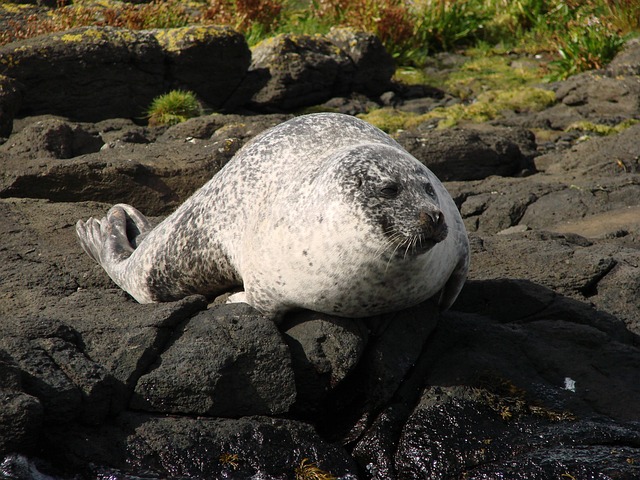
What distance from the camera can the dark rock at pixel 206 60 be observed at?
12234mm

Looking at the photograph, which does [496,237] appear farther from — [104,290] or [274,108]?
[274,108]

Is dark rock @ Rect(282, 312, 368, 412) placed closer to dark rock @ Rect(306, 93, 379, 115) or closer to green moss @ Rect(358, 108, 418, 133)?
green moss @ Rect(358, 108, 418, 133)

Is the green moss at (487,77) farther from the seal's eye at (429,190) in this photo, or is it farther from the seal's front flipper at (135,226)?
the seal's eye at (429,190)

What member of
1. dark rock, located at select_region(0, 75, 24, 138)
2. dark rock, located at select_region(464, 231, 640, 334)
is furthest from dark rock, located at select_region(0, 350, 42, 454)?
dark rock, located at select_region(0, 75, 24, 138)

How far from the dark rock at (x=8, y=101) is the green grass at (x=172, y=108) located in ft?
5.31

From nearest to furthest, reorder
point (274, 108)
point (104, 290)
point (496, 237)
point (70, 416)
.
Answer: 1. point (70, 416)
2. point (104, 290)
3. point (496, 237)
4. point (274, 108)

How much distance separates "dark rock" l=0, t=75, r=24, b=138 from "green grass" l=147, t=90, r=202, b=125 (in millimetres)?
1618

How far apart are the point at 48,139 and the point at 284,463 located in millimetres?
5651

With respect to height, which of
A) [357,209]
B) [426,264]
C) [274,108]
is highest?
[357,209]

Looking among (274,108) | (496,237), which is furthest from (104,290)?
(274,108)

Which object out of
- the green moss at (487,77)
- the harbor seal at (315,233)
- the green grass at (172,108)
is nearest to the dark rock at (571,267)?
the harbor seal at (315,233)

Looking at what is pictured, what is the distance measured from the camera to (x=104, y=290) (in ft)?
20.8

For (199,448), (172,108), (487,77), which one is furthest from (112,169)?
(487,77)

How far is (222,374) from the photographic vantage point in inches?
188
